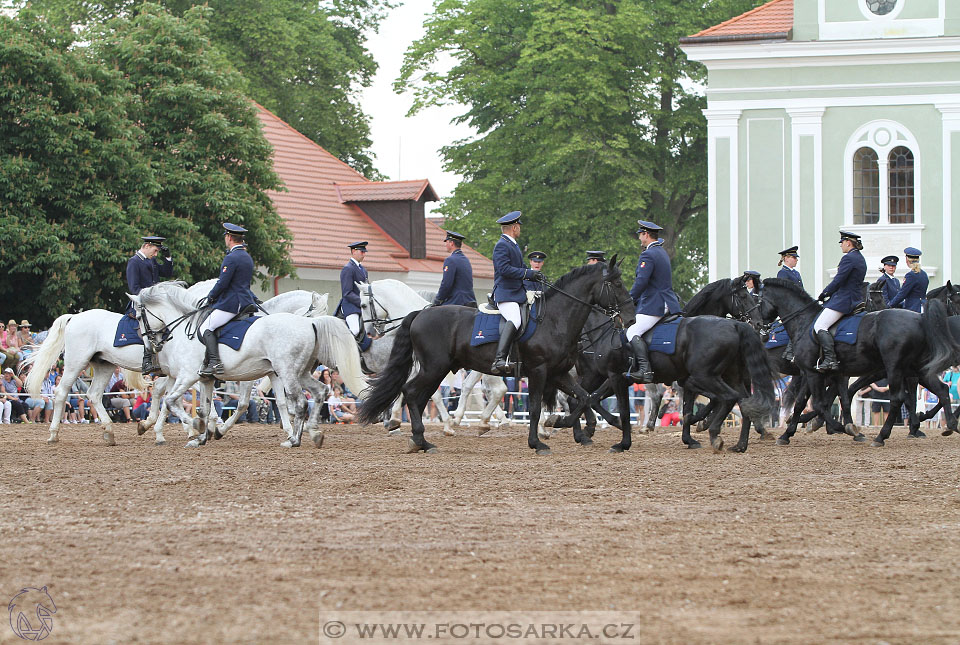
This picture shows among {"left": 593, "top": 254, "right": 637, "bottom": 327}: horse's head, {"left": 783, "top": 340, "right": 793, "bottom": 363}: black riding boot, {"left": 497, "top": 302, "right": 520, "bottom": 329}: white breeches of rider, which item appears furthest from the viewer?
{"left": 783, "top": 340, "right": 793, "bottom": 363}: black riding boot

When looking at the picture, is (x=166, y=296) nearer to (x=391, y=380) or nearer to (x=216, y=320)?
(x=216, y=320)

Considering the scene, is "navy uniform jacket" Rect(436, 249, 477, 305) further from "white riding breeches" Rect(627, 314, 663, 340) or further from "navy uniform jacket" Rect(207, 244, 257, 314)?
"white riding breeches" Rect(627, 314, 663, 340)

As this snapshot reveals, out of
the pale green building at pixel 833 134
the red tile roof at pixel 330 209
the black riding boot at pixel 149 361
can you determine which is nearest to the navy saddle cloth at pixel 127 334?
the black riding boot at pixel 149 361

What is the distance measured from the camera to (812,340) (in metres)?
17.6

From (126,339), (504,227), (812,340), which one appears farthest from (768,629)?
(126,339)

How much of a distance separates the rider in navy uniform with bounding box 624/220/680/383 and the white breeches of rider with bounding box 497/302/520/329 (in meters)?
1.47

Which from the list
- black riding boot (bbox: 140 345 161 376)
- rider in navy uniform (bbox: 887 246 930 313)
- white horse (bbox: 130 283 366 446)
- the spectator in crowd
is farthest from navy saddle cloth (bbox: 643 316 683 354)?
the spectator in crowd

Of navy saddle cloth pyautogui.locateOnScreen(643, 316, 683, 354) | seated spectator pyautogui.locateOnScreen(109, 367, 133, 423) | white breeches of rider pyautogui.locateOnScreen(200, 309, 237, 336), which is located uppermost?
white breeches of rider pyautogui.locateOnScreen(200, 309, 237, 336)

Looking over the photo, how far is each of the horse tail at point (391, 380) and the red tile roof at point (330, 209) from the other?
73.0 feet

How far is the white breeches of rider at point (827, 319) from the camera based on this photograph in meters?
17.4

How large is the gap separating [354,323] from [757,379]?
6.00 m

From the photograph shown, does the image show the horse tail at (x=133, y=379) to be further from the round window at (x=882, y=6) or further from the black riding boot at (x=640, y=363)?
Answer: the round window at (x=882, y=6)

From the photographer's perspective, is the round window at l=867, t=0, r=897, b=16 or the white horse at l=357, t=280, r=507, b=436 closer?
the white horse at l=357, t=280, r=507, b=436

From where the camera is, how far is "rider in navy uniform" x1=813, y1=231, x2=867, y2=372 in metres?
17.2
